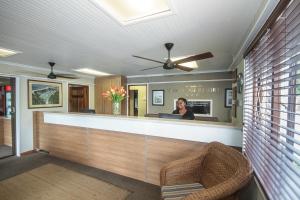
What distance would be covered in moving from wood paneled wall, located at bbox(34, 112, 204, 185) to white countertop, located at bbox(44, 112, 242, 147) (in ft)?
0.30

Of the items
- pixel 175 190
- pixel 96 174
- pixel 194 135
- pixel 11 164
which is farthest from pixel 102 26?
pixel 11 164

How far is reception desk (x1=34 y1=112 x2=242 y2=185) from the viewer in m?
2.18

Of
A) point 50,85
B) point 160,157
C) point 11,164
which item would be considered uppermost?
point 50,85

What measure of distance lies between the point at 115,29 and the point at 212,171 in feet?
6.69

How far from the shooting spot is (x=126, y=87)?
6.38 metres

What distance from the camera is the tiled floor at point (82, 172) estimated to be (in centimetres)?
233

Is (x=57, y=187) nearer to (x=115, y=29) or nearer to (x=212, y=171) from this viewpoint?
(x=212, y=171)

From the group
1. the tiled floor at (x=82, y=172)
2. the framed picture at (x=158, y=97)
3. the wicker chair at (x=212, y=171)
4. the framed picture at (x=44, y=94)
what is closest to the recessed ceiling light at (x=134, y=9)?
the wicker chair at (x=212, y=171)

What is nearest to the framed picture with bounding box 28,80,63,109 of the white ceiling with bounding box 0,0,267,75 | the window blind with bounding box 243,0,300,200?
the white ceiling with bounding box 0,0,267,75

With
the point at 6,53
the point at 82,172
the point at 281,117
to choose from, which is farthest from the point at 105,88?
A: the point at 281,117

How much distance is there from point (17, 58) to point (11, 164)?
2302 millimetres

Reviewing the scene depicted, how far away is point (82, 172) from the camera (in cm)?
295

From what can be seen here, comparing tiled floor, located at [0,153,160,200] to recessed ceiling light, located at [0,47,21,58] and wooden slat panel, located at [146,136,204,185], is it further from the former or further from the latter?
recessed ceiling light, located at [0,47,21,58]

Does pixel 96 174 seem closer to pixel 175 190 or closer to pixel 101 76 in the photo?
pixel 175 190
